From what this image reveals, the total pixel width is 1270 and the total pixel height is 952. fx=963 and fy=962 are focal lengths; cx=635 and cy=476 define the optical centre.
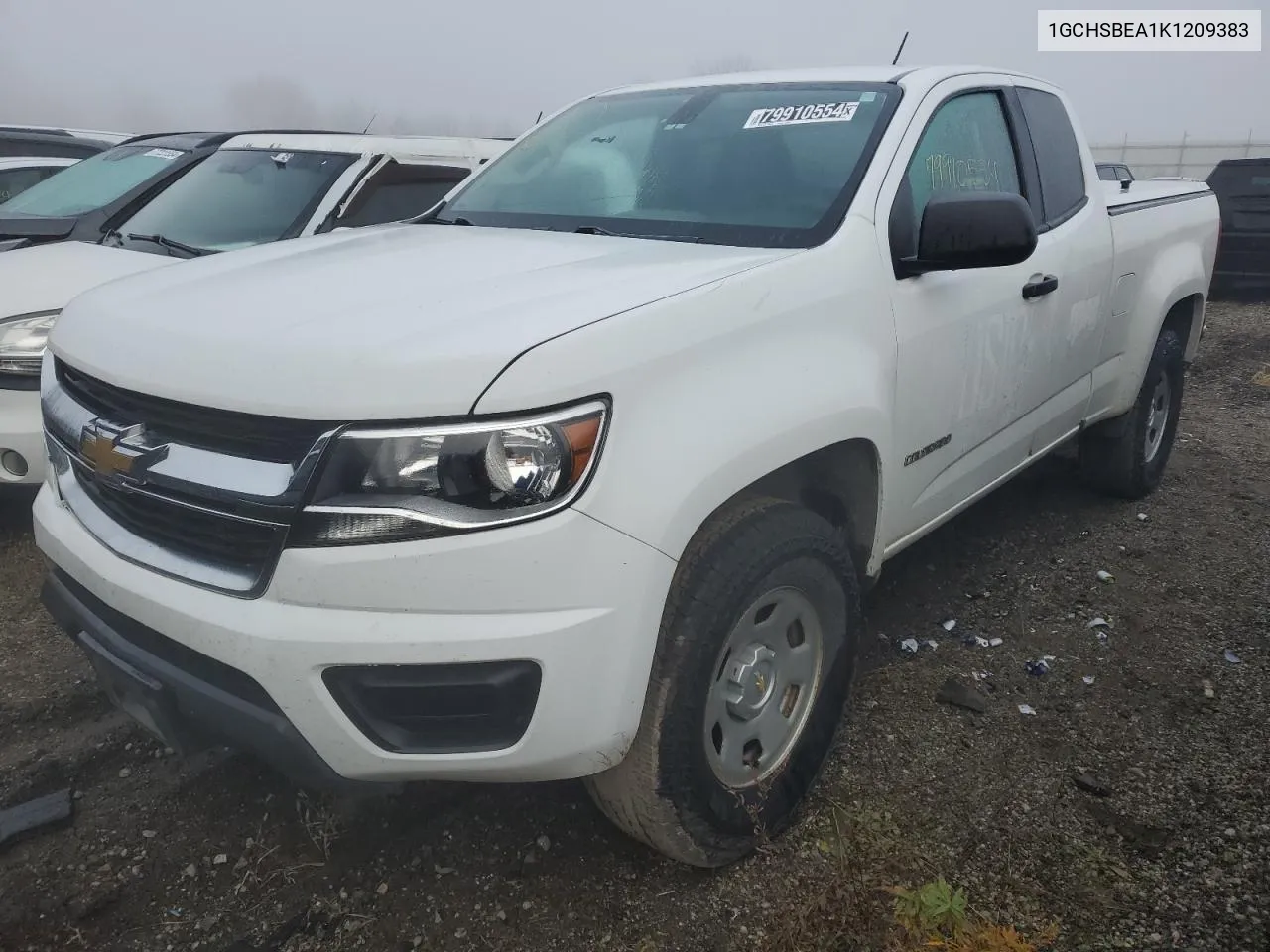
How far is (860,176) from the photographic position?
96.0 inches

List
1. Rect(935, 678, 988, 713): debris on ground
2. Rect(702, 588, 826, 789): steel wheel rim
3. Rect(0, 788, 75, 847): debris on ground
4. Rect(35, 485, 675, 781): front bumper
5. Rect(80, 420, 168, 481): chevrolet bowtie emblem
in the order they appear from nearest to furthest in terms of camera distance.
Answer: Rect(35, 485, 675, 781): front bumper
Rect(80, 420, 168, 481): chevrolet bowtie emblem
Rect(702, 588, 826, 789): steel wheel rim
Rect(0, 788, 75, 847): debris on ground
Rect(935, 678, 988, 713): debris on ground

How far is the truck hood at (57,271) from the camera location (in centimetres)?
365

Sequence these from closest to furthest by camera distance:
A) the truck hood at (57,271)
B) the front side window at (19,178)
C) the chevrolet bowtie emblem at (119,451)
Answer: the chevrolet bowtie emblem at (119,451) < the truck hood at (57,271) < the front side window at (19,178)

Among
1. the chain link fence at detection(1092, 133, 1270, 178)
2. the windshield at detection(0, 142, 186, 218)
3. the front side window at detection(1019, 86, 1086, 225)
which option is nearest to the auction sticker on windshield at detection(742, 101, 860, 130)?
the front side window at detection(1019, 86, 1086, 225)

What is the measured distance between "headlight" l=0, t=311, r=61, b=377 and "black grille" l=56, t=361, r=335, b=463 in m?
1.91

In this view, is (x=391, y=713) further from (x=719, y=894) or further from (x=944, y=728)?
(x=944, y=728)

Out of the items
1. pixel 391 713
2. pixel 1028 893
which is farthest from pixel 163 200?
pixel 1028 893

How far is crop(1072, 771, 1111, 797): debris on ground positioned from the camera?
243cm

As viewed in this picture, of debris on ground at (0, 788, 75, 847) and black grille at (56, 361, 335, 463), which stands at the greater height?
black grille at (56, 361, 335, 463)

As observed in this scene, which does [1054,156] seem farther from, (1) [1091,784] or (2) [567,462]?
(2) [567,462]

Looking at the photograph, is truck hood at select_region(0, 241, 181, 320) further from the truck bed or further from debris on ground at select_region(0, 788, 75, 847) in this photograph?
the truck bed

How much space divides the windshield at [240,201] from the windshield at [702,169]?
5.77ft

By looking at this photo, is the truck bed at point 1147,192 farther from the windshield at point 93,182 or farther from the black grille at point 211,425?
the windshield at point 93,182

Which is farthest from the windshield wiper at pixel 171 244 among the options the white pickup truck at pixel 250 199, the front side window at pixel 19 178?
the front side window at pixel 19 178
